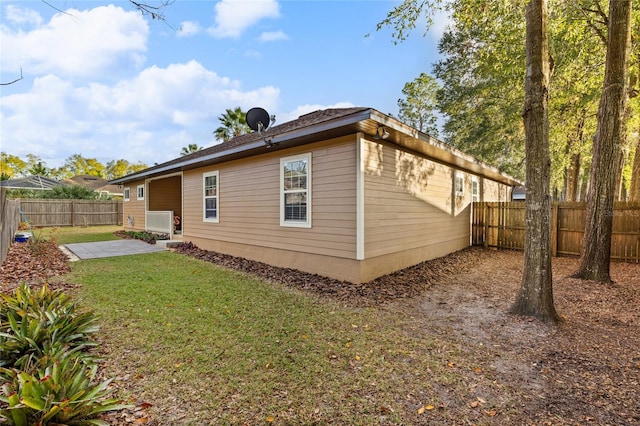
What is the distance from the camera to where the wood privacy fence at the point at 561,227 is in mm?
8328

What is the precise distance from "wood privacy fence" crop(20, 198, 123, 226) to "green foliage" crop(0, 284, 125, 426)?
18.5 meters

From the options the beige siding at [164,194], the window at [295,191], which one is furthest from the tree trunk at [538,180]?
the beige siding at [164,194]

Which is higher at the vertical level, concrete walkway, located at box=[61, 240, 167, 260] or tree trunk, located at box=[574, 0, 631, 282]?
tree trunk, located at box=[574, 0, 631, 282]

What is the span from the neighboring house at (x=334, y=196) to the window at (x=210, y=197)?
0.03m

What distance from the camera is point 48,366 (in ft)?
8.06

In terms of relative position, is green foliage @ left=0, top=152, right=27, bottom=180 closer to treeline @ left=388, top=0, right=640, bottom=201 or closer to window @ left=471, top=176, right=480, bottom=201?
treeline @ left=388, top=0, right=640, bottom=201

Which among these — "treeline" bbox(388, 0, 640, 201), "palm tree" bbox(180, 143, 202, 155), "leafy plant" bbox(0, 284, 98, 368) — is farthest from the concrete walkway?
"palm tree" bbox(180, 143, 202, 155)

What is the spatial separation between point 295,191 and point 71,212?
1944cm

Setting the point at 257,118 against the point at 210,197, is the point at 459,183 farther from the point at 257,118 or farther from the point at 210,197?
the point at 210,197

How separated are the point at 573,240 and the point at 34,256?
50.5ft

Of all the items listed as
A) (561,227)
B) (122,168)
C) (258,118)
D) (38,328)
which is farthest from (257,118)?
(122,168)

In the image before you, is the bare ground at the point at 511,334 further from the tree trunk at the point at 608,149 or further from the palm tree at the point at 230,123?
the palm tree at the point at 230,123

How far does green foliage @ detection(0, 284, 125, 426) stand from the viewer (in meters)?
1.94

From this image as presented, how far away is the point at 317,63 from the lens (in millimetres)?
10922
